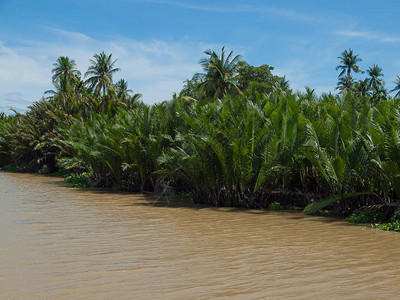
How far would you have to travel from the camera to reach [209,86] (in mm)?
30469

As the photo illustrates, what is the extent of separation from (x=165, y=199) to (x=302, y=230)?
21.1 feet

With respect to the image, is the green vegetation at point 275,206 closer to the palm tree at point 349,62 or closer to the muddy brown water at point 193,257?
the muddy brown water at point 193,257

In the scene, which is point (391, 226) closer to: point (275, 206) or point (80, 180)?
point (275, 206)

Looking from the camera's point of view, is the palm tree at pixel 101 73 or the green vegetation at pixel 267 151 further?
the palm tree at pixel 101 73

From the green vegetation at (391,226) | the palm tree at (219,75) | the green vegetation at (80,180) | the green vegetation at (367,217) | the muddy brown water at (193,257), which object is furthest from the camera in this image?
the palm tree at (219,75)

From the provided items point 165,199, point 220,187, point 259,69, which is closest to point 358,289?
point 220,187

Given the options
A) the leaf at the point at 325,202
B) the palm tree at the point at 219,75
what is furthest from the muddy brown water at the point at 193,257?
the palm tree at the point at 219,75

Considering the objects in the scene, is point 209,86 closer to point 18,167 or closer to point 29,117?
point 29,117

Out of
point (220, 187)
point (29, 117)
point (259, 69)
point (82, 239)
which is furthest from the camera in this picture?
point (259, 69)

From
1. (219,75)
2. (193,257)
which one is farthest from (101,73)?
(193,257)

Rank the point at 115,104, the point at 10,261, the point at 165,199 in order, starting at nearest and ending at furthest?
the point at 10,261 → the point at 165,199 → the point at 115,104

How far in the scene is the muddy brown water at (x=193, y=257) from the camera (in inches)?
165

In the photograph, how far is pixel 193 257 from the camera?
5.59 m

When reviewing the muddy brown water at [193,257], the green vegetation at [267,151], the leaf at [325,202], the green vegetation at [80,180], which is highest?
the green vegetation at [267,151]
